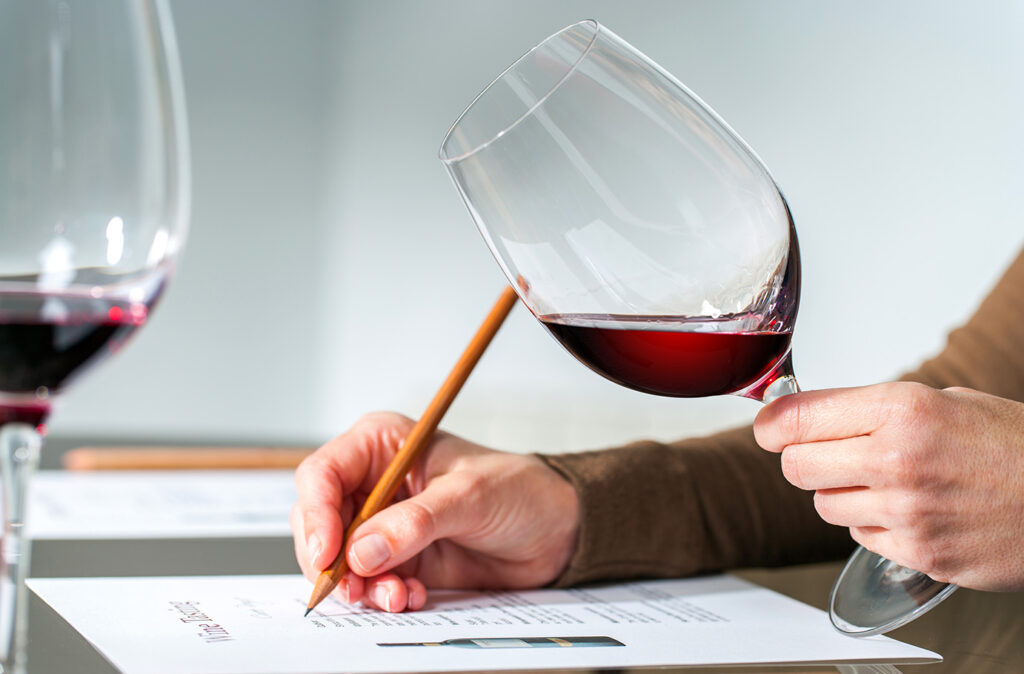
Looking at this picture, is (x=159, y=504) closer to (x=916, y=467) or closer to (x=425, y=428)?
(x=425, y=428)

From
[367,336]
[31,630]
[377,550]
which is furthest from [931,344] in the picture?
[367,336]

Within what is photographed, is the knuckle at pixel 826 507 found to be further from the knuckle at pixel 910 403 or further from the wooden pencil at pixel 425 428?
the wooden pencil at pixel 425 428

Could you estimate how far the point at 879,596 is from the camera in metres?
0.61

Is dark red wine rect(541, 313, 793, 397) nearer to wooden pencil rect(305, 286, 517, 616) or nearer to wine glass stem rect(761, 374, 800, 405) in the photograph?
wine glass stem rect(761, 374, 800, 405)

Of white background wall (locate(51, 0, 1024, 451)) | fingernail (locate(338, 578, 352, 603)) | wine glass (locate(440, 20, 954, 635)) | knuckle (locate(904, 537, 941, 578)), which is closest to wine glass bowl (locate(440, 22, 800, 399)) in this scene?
wine glass (locate(440, 20, 954, 635))

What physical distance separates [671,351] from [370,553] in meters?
0.24

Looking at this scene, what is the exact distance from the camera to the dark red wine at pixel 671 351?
523 mm

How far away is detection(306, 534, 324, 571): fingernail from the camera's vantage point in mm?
651

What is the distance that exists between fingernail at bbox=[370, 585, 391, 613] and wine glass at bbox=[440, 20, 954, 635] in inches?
8.6

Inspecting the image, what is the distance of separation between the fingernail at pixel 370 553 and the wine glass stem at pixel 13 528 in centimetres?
26

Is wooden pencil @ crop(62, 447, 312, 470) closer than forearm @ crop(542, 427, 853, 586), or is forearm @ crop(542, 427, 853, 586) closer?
forearm @ crop(542, 427, 853, 586)

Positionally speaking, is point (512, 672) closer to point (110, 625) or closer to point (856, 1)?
point (110, 625)

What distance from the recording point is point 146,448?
4.95ft

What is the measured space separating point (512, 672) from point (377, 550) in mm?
166
